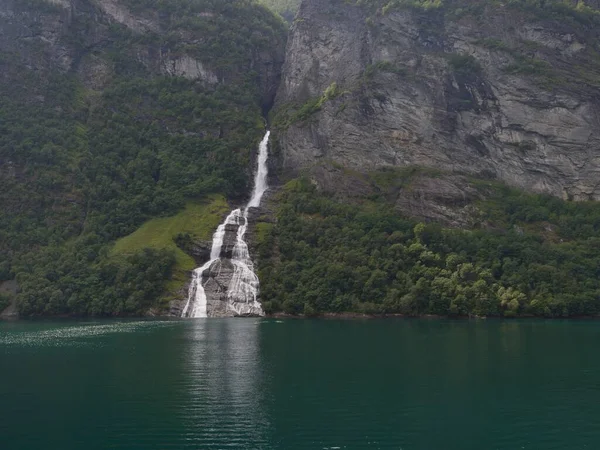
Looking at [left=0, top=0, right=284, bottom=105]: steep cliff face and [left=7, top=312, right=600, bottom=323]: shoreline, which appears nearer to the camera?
[left=7, top=312, right=600, bottom=323]: shoreline

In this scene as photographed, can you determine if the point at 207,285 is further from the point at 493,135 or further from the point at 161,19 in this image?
the point at 161,19

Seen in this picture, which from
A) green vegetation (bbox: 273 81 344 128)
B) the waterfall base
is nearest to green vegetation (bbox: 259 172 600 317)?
the waterfall base

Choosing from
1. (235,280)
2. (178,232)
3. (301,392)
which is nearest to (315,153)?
(178,232)

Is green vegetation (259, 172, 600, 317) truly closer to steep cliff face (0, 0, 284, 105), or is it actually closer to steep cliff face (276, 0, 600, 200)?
steep cliff face (276, 0, 600, 200)

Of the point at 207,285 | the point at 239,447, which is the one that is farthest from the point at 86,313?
the point at 239,447

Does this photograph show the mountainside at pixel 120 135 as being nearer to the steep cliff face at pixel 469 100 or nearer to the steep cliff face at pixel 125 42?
the steep cliff face at pixel 125 42

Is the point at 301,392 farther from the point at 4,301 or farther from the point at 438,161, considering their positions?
the point at 438,161
